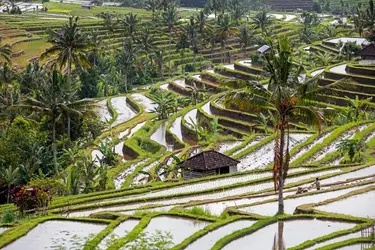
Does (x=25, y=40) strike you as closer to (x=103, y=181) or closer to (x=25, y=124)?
(x=25, y=124)

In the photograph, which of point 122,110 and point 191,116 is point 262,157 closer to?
point 191,116

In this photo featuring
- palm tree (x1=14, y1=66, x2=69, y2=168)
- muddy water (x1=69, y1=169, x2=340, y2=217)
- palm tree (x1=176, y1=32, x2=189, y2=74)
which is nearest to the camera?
muddy water (x1=69, y1=169, x2=340, y2=217)

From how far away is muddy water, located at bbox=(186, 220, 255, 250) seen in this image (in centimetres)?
1936

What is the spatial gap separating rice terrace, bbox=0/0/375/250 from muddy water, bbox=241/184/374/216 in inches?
2.9

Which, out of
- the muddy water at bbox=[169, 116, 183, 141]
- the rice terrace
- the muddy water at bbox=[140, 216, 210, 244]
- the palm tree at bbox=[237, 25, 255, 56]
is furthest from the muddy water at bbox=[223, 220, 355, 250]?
the palm tree at bbox=[237, 25, 255, 56]

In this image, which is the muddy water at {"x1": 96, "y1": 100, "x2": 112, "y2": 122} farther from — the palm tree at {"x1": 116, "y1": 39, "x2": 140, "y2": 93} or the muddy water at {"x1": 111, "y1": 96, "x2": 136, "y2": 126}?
the palm tree at {"x1": 116, "y1": 39, "x2": 140, "y2": 93}

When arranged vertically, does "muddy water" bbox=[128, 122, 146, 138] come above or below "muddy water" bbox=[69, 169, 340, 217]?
below

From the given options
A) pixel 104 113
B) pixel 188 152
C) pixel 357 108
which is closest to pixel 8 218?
pixel 188 152

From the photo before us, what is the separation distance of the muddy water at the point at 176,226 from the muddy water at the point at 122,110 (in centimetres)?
3899

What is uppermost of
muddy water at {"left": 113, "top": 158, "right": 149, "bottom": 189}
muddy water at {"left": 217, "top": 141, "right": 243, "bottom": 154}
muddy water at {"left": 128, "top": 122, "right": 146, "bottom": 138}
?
muddy water at {"left": 217, "top": 141, "right": 243, "bottom": 154}

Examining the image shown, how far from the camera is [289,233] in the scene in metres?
20.3

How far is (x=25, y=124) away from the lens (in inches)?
1705

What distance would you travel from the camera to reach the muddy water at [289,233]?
19391mm

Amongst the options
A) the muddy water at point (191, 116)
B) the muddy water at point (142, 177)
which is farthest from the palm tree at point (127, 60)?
the muddy water at point (142, 177)
